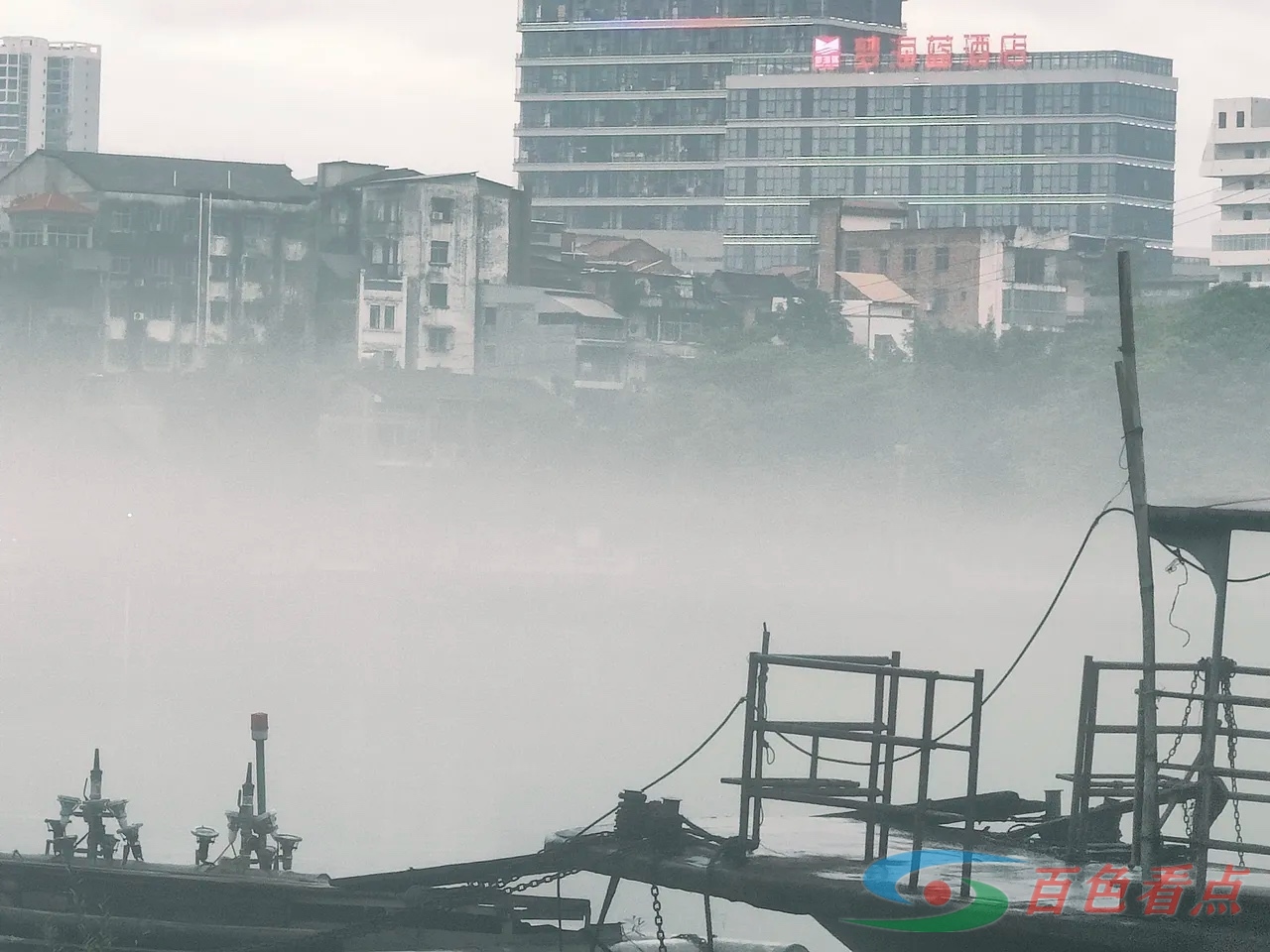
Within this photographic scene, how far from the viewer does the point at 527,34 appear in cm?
12244

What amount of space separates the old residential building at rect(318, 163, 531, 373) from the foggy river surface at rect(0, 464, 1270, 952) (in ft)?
21.7

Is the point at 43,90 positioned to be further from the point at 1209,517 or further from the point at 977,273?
the point at 1209,517

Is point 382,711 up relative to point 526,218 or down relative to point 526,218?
down

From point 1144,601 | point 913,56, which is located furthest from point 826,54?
point 1144,601

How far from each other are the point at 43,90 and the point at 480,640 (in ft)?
434

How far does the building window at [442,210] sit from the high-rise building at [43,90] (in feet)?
337

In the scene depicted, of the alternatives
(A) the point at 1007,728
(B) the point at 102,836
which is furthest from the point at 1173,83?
(B) the point at 102,836

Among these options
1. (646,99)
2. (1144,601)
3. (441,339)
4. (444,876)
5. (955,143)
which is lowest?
(444,876)

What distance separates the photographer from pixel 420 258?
270 ft

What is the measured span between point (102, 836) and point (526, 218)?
236ft

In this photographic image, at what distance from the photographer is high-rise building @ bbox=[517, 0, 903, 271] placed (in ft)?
385

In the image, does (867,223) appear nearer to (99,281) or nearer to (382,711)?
(99,281)

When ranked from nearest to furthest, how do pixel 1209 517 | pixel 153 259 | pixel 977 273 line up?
pixel 1209 517, pixel 153 259, pixel 977 273

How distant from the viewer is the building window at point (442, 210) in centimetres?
8244
